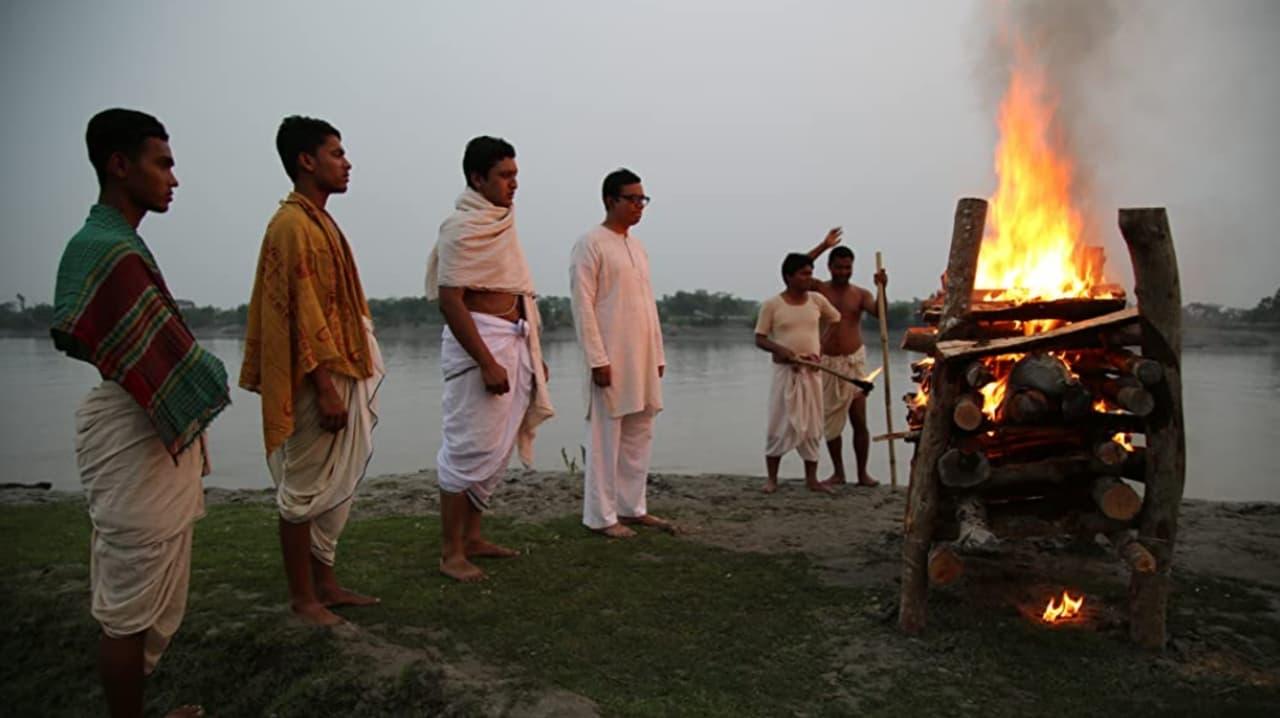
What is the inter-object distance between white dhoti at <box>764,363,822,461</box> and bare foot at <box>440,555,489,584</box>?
3.45 metres

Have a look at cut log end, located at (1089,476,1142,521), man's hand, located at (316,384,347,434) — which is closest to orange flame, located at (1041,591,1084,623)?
cut log end, located at (1089,476,1142,521)

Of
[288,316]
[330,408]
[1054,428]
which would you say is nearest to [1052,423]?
[1054,428]

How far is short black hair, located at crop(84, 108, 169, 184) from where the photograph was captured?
2.73 m

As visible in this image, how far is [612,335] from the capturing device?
547 centimetres

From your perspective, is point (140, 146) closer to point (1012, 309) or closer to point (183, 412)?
point (183, 412)

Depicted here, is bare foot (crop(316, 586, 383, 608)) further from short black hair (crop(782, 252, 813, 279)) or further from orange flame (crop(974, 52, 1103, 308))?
short black hair (crop(782, 252, 813, 279))

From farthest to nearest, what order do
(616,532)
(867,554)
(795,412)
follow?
(795,412)
(616,532)
(867,554)

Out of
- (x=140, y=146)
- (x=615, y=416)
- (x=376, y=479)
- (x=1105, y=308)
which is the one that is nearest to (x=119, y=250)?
(x=140, y=146)

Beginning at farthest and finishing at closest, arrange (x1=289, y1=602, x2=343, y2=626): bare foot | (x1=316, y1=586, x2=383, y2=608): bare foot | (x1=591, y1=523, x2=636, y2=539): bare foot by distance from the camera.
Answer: (x1=591, y1=523, x2=636, y2=539): bare foot → (x1=316, y1=586, x2=383, y2=608): bare foot → (x1=289, y1=602, x2=343, y2=626): bare foot

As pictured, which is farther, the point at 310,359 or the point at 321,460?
the point at 321,460

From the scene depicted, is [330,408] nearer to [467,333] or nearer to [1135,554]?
[467,333]

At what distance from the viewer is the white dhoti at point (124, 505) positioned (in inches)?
106

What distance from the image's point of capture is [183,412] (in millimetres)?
2752

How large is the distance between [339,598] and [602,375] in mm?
2143
